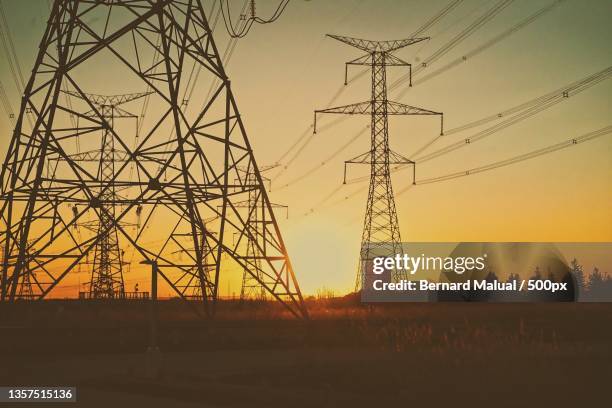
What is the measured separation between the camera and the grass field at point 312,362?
21766 mm

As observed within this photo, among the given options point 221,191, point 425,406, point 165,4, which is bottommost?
point 425,406

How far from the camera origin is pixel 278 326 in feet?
137

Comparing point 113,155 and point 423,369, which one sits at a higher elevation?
point 113,155

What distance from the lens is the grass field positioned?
71.4 feet

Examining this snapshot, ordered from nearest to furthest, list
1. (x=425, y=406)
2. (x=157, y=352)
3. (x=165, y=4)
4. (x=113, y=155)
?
(x=425, y=406), (x=157, y=352), (x=165, y=4), (x=113, y=155)

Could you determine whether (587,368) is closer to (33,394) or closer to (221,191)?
(33,394)

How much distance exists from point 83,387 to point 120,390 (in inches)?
40.6

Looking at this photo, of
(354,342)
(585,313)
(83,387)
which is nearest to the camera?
(83,387)

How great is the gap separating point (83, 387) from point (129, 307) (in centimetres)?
4206

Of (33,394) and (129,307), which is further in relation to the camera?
(129,307)

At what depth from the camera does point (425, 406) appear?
65.8ft

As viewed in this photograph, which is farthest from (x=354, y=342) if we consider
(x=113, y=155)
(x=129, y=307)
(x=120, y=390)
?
(x=113, y=155)

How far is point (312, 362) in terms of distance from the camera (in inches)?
1203

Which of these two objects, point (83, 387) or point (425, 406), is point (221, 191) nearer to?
point (83, 387)
